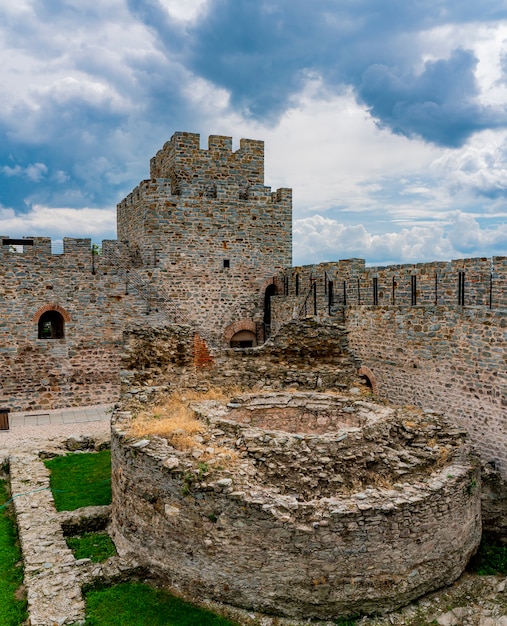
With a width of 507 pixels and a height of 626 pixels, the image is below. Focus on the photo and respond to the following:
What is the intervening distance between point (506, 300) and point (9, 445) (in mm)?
11929

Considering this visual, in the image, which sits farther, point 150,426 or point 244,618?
point 150,426

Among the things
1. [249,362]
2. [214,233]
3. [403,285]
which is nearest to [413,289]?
[403,285]

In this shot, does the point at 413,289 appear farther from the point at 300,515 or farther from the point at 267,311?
A: the point at 300,515

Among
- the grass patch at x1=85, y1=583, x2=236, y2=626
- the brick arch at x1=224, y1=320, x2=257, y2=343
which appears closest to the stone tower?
the brick arch at x1=224, y1=320, x2=257, y2=343

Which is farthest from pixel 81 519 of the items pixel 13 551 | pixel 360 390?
pixel 360 390

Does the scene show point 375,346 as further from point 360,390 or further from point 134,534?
point 134,534

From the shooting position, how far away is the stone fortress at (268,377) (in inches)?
272

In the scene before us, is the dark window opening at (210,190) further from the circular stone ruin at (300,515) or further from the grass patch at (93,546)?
the grass patch at (93,546)

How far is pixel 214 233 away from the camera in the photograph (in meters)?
20.0

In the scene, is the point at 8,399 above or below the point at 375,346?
below

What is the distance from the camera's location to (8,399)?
16734 millimetres

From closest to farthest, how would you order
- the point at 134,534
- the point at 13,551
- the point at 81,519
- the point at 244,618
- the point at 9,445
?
the point at 244,618, the point at 134,534, the point at 13,551, the point at 81,519, the point at 9,445

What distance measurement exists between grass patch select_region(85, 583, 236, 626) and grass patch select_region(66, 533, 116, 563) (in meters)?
0.93

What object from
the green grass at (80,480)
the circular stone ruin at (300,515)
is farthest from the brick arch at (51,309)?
the circular stone ruin at (300,515)
